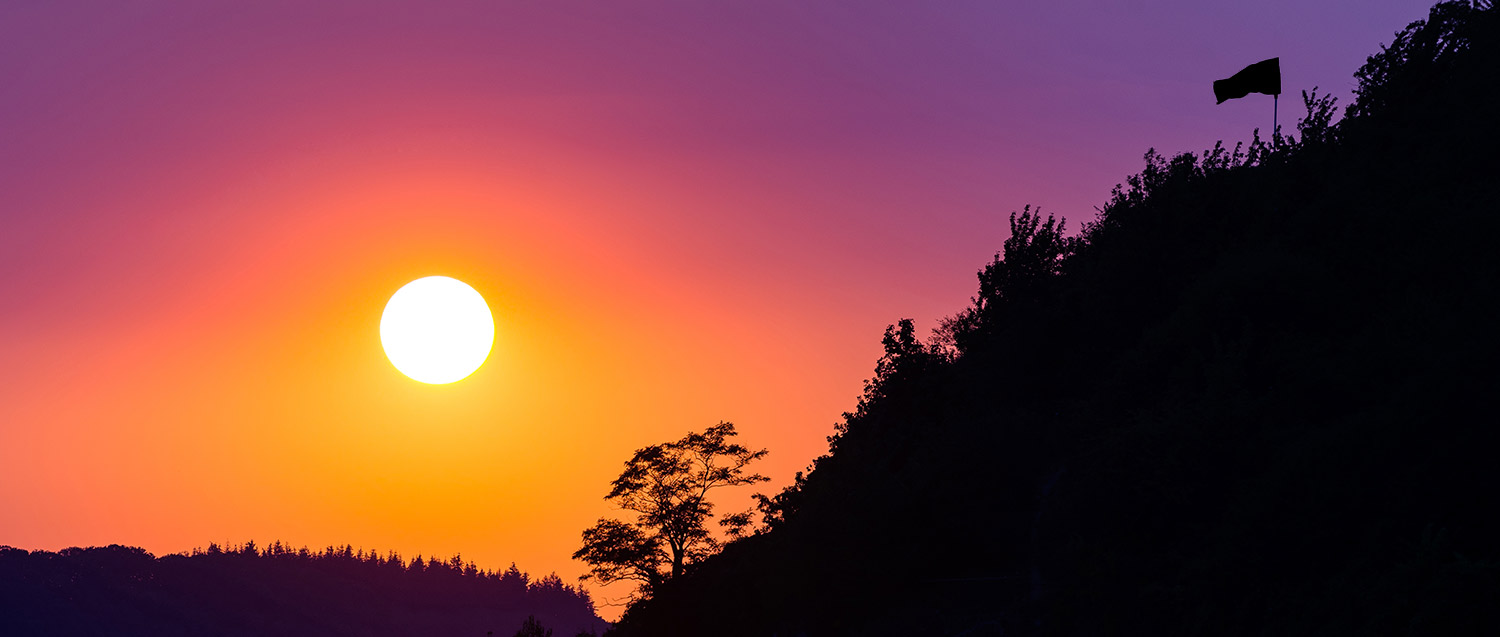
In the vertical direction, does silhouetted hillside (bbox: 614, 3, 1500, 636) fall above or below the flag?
below

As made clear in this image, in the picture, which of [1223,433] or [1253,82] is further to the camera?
[1253,82]

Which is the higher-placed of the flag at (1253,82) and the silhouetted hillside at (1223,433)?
the flag at (1253,82)

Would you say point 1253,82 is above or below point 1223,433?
above

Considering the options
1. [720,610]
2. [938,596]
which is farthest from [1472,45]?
[720,610]

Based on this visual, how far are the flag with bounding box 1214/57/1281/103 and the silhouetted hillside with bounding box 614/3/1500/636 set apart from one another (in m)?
3.23

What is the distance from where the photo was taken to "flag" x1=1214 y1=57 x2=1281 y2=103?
65000 mm

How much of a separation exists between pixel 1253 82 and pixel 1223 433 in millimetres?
30861

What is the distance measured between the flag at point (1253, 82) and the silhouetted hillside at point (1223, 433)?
323 centimetres

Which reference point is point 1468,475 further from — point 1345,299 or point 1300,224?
point 1300,224

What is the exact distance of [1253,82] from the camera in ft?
216

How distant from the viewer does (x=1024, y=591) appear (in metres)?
49.8

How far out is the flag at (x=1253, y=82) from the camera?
213 feet

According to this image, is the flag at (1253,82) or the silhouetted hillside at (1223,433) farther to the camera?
the flag at (1253,82)

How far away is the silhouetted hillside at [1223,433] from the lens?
36.3 metres
